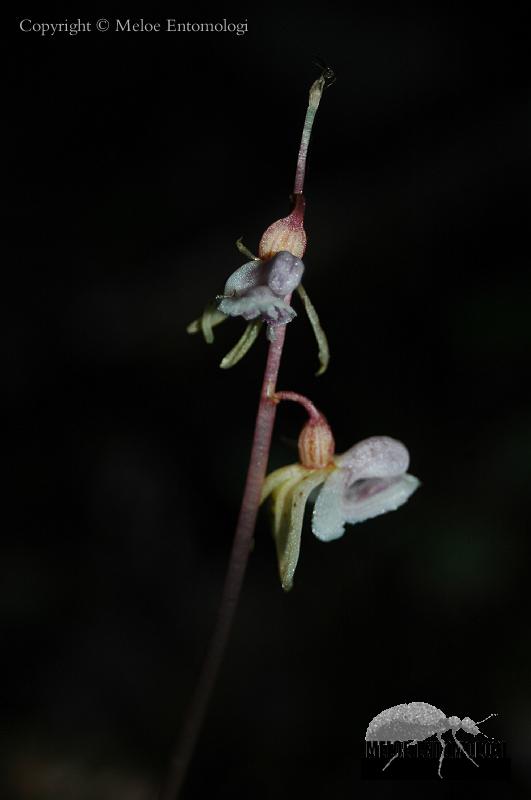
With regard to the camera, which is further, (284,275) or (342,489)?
(342,489)

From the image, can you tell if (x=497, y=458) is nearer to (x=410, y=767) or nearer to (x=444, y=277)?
(x=444, y=277)

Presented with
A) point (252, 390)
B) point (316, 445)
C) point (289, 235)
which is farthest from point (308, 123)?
point (252, 390)

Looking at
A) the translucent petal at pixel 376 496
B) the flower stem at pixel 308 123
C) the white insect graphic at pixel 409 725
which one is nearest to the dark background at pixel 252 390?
the white insect graphic at pixel 409 725

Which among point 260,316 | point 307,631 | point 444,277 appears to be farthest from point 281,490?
point 444,277

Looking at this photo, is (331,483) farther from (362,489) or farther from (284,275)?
(284,275)

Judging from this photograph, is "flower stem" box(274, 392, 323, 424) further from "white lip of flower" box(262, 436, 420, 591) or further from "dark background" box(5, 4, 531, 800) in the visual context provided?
"dark background" box(5, 4, 531, 800)

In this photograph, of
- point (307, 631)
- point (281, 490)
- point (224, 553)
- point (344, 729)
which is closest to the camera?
point (281, 490)
